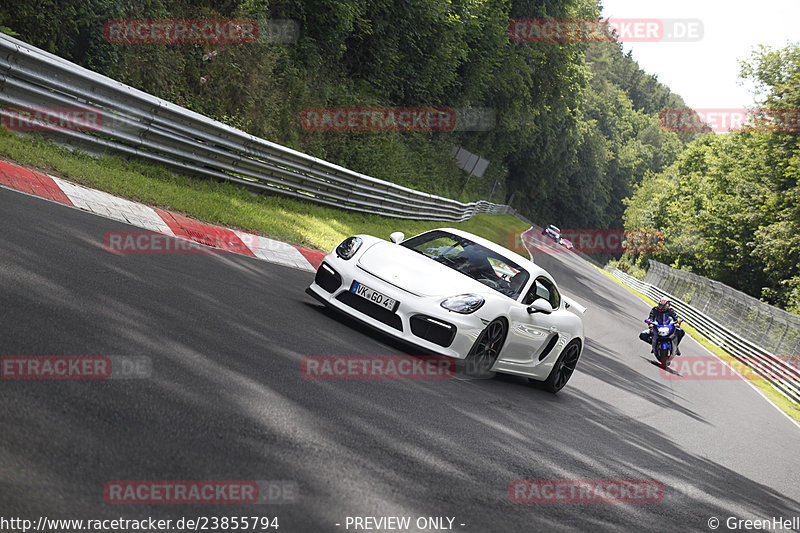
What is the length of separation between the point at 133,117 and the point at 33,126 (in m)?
1.63

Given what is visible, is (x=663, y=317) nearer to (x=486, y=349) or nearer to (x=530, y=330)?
(x=530, y=330)

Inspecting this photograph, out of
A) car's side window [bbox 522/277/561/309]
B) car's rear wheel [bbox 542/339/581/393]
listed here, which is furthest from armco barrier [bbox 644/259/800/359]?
car's side window [bbox 522/277/561/309]

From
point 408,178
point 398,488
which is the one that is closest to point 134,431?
point 398,488

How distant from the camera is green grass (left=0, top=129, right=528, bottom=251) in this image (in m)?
9.84

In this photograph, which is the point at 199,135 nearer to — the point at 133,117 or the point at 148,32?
the point at 133,117

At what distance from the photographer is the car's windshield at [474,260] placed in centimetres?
861

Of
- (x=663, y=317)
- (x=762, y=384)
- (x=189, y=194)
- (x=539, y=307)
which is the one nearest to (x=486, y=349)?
(x=539, y=307)

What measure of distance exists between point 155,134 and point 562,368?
7.14m

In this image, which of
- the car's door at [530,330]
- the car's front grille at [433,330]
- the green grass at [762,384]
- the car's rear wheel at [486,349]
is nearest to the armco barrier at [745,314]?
the green grass at [762,384]

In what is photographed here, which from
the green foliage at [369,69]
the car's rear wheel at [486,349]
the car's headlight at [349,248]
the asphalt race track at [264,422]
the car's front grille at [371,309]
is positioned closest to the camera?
the asphalt race track at [264,422]

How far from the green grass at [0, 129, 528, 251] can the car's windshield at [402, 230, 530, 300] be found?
12.5ft

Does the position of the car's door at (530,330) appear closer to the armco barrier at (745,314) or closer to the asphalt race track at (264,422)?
the asphalt race track at (264,422)

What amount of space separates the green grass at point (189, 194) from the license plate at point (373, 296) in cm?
423

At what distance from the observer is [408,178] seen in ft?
106
